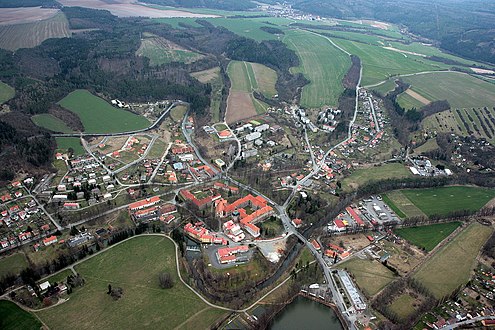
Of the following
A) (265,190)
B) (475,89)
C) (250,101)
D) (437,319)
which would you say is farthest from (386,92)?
(437,319)

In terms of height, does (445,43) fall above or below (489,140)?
above

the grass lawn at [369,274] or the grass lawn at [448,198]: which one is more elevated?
the grass lawn at [448,198]

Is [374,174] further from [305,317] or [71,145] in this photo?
[71,145]

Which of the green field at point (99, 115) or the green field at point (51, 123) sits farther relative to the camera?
the green field at point (99, 115)

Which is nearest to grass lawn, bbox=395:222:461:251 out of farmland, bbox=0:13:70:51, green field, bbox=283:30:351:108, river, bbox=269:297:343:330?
river, bbox=269:297:343:330

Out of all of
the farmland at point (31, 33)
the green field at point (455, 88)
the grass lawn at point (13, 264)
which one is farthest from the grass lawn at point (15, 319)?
the farmland at point (31, 33)

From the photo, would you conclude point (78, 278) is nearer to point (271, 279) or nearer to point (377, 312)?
point (271, 279)

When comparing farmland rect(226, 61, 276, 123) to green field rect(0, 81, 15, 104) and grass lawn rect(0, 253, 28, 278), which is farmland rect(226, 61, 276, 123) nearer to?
green field rect(0, 81, 15, 104)

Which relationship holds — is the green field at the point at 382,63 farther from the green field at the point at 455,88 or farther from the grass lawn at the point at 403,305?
the grass lawn at the point at 403,305
